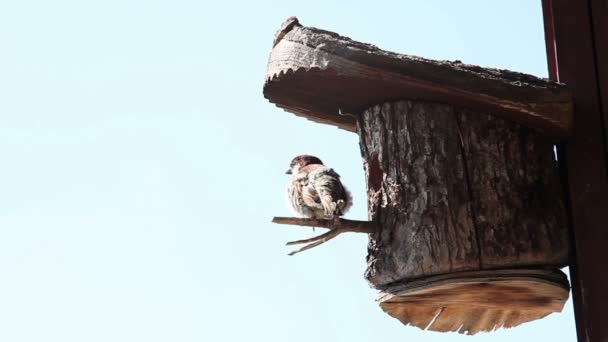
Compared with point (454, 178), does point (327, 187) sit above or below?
above

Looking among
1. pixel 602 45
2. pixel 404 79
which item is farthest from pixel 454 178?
pixel 602 45

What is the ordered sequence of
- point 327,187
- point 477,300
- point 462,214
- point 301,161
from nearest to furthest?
point 462,214 → point 477,300 → point 327,187 → point 301,161

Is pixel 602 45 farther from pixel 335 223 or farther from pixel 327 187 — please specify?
pixel 327 187

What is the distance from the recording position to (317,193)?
5.42 m

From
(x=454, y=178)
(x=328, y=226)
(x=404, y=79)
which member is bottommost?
(x=328, y=226)

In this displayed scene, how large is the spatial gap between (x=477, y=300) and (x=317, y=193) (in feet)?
4.54

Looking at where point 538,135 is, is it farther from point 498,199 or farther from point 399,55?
point 399,55

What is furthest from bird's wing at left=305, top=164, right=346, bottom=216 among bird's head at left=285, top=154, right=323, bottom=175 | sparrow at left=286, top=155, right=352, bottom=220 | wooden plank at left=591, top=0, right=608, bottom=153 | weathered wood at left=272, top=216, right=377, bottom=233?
wooden plank at left=591, top=0, right=608, bottom=153

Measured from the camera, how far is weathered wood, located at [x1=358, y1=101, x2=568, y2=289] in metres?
4.02

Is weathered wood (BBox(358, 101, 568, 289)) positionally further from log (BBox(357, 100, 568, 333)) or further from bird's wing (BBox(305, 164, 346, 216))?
bird's wing (BBox(305, 164, 346, 216))

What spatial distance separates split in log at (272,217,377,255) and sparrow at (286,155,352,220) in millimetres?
823

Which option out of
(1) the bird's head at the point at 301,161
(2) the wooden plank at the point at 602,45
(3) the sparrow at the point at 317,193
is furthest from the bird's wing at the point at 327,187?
(2) the wooden plank at the point at 602,45

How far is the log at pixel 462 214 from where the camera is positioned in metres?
4.02

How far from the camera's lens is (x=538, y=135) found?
4195mm
